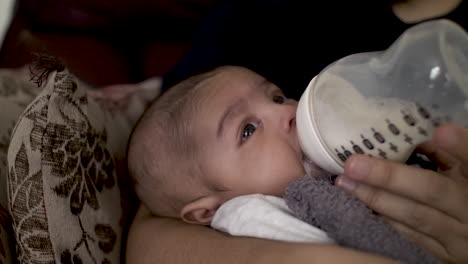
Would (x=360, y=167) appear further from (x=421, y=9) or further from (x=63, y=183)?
(x=421, y=9)

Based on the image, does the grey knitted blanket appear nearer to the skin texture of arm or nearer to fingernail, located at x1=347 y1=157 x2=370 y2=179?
fingernail, located at x1=347 y1=157 x2=370 y2=179

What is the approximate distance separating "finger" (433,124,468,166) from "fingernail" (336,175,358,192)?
147 millimetres

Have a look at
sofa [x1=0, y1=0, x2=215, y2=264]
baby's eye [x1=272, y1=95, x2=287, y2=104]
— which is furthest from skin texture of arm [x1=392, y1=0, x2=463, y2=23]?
sofa [x1=0, y1=0, x2=215, y2=264]

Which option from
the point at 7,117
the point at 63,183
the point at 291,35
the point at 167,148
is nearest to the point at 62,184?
the point at 63,183

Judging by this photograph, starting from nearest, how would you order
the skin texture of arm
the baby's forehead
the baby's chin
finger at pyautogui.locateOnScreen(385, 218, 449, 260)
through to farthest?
finger at pyautogui.locateOnScreen(385, 218, 449, 260) < the baby's chin < the baby's forehead < the skin texture of arm

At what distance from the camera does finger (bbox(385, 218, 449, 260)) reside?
2.34ft

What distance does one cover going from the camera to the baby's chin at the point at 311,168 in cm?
83

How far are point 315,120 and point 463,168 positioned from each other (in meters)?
0.22

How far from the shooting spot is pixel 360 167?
64 cm

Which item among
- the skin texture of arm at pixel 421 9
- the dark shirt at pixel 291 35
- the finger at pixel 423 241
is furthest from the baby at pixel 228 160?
the skin texture of arm at pixel 421 9

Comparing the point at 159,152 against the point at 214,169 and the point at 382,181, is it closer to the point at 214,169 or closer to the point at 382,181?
the point at 214,169

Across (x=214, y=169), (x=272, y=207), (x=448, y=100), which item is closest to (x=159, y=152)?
(x=214, y=169)

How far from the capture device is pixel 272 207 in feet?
2.58

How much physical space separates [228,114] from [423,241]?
40 cm
